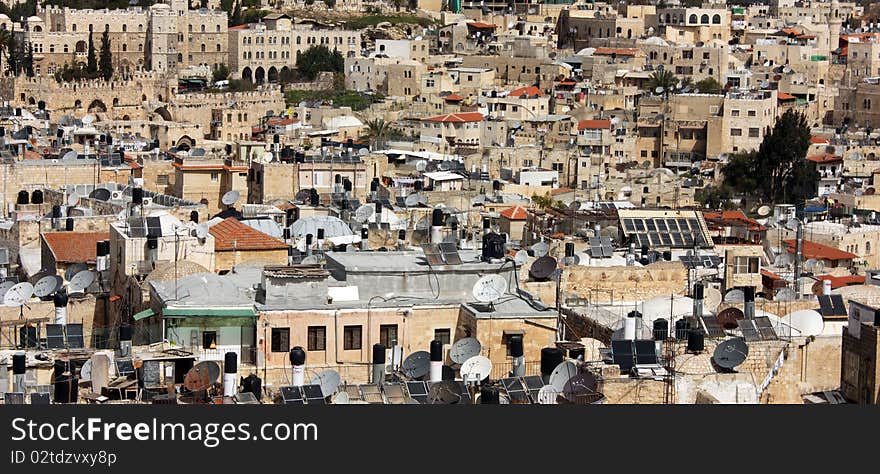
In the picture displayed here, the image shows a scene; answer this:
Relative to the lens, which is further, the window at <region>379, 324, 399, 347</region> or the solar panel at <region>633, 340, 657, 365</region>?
the window at <region>379, 324, 399, 347</region>

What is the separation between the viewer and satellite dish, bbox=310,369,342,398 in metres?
19.3

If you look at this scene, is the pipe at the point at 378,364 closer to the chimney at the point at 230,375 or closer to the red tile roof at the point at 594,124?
the chimney at the point at 230,375

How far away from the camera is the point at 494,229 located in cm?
3766

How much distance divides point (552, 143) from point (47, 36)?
29.2 m

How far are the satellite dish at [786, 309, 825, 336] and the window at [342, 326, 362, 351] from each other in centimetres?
463

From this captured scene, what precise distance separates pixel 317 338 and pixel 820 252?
1795cm

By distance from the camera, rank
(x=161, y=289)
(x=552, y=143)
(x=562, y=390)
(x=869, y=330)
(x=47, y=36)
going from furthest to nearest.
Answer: (x=47, y=36) < (x=552, y=143) < (x=161, y=289) < (x=869, y=330) < (x=562, y=390)

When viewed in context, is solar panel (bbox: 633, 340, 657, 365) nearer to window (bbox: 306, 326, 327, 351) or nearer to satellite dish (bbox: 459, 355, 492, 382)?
satellite dish (bbox: 459, 355, 492, 382)

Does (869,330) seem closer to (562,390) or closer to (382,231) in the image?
(562,390)

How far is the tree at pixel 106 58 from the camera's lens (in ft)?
257

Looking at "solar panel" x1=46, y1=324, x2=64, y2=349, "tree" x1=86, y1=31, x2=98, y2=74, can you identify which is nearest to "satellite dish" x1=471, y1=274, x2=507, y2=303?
"solar panel" x1=46, y1=324, x2=64, y2=349

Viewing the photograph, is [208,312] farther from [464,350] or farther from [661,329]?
[661,329]

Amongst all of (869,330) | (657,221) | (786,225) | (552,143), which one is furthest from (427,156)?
(869,330)

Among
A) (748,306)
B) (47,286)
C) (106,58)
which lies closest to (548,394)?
(748,306)
